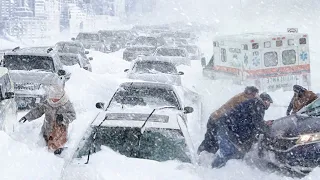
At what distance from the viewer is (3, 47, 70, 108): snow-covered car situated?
34.1 ft

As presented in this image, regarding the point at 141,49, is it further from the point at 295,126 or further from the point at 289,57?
the point at 295,126

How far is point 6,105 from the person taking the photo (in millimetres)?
7547

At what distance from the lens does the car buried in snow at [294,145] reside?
5.98 meters

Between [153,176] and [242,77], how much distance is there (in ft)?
30.0

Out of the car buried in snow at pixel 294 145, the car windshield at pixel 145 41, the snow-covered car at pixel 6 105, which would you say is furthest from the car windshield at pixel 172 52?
the car buried in snow at pixel 294 145

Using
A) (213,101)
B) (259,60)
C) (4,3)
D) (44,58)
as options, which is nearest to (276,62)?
(259,60)

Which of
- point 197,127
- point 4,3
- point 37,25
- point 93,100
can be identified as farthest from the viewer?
point 37,25

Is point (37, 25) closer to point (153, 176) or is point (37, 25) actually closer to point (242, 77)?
point (242, 77)

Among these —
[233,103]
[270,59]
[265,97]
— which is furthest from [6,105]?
[270,59]

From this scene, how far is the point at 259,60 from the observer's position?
42.7ft

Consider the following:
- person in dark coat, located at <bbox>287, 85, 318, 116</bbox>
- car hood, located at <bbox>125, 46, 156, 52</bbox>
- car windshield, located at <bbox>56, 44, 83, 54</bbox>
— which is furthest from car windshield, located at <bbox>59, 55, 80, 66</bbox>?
person in dark coat, located at <bbox>287, 85, 318, 116</bbox>

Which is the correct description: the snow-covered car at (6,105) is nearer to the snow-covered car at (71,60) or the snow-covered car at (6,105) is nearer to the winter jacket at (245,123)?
the winter jacket at (245,123)

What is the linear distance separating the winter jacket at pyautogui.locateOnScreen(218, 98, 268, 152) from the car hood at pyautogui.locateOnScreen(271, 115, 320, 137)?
23 centimetres

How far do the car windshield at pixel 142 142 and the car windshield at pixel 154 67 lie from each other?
28.1 feet
